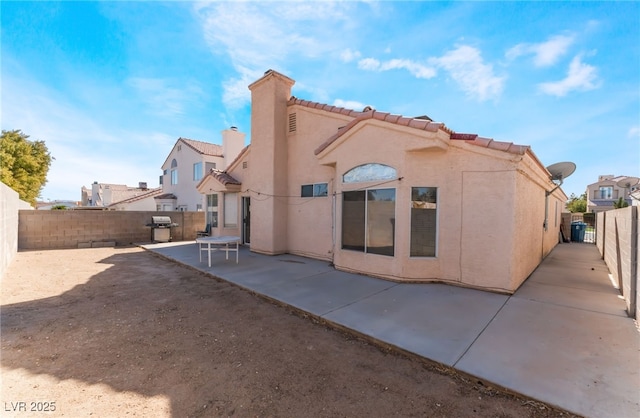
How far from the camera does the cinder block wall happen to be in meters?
12.4

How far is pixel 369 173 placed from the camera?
7359 millimetres

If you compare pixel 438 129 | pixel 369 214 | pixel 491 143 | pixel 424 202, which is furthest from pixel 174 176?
pixel 491 143

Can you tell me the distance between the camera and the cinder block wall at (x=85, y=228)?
12.4 metres

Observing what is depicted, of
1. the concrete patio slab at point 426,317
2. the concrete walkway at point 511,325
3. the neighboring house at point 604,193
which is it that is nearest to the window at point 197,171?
the concrete walkway at point 511,325

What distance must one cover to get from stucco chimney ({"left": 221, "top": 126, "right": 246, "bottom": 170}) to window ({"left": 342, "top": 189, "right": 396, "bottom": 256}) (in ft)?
52.4

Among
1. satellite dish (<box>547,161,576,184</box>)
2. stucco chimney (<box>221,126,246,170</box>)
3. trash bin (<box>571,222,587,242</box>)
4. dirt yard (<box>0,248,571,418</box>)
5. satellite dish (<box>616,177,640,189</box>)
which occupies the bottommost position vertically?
dirt yard (<box>0,248,571,418</box>)

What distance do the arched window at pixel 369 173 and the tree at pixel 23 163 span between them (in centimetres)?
2707

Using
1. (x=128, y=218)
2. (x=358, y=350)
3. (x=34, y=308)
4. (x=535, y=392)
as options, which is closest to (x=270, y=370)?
(x=358, y=350)

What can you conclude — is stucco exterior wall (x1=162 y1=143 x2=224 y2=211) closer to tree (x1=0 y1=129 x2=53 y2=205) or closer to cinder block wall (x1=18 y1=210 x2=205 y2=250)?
cinder block wall (x1=18 y1=210 x2=205 y2=250)

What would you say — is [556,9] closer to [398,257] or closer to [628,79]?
[628,79]

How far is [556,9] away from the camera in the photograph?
21.4ft

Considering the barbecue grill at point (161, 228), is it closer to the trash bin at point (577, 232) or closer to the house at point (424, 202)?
the house at point (424, 202)

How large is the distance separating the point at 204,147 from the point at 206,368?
948 inches

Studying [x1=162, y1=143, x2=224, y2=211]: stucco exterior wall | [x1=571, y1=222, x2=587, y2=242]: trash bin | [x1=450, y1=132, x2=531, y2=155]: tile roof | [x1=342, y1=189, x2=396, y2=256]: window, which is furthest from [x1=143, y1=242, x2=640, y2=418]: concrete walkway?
[x1=162, y1=143, x2=224, y2=211]: stucco exterior wall
